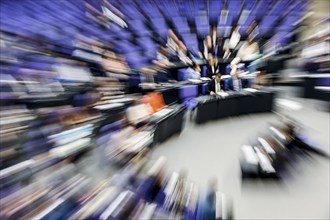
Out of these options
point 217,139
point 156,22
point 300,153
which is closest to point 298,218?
point 300,153

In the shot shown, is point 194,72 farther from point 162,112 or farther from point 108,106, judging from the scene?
point 108,106

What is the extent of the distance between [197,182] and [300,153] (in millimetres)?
1217

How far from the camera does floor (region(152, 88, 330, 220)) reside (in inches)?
79.4

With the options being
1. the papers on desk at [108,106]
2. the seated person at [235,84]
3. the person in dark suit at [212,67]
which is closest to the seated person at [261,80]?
the seated person at [235,84]

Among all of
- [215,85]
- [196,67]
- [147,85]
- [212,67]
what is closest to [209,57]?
[212,67]

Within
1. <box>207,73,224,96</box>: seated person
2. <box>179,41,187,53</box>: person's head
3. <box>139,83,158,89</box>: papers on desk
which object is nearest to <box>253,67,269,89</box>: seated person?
<box>207,73,224,96</box>: seated person

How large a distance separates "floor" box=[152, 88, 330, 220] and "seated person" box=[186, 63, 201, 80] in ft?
4.54

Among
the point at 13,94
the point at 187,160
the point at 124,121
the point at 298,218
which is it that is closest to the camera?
the point at 298,218

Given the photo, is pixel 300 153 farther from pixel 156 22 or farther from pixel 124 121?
pixel 156 22

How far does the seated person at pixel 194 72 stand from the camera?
17.5 ft

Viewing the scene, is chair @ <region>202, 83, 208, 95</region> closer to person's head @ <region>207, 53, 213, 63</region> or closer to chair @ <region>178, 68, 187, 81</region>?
chair @ <region>178, 68, 187, 81</region>

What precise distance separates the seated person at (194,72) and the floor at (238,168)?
54.4 inches

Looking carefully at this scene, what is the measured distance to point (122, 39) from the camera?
5609 millimetres

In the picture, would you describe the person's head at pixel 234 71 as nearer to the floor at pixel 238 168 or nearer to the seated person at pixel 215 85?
the seated person at pixel 215 85
